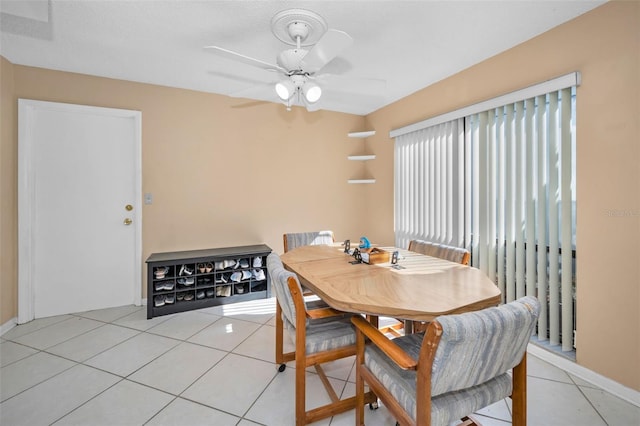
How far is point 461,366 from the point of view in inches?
37.5

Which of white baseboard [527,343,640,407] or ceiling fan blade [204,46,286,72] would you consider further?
white baseboard [527,343,640,407]

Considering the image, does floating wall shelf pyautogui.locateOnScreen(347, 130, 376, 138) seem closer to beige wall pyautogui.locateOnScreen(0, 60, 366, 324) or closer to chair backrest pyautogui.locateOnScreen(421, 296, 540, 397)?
beige wall pyautogui.locateOnScreen(0, 60, 366, 324)

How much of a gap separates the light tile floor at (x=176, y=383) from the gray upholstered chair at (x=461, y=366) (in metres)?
0.57

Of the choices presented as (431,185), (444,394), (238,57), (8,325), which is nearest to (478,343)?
(444,394)

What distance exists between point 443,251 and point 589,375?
1.19m

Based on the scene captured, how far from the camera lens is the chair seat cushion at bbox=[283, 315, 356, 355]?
1485 mm

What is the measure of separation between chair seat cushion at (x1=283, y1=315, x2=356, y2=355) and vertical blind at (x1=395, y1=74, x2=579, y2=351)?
164cm

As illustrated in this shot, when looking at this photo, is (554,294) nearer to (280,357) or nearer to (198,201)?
(280,357)

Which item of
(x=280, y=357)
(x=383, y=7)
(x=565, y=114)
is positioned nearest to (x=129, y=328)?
(x=280, y=357)

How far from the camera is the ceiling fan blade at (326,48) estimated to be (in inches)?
55.3

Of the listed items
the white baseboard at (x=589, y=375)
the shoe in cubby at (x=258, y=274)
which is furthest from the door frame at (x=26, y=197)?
the white baseboard at (x=589, y=375)

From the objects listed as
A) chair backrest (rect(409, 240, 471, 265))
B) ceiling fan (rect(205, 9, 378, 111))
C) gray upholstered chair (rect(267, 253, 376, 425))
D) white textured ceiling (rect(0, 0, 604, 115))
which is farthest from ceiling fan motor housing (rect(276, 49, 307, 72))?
chair backrest (rect(409, 240, 471, 265))

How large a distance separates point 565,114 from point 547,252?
1.02m

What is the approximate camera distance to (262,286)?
11.2ft
